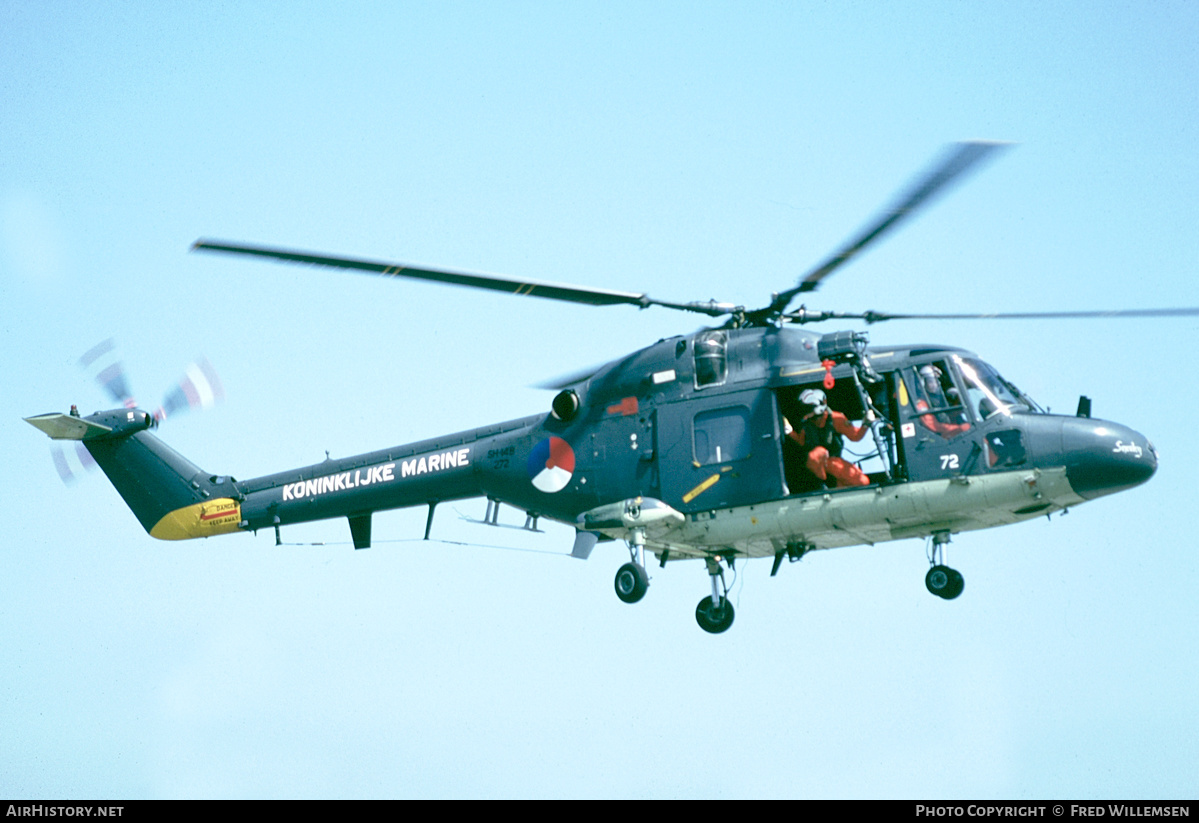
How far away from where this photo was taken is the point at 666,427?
20359 mm

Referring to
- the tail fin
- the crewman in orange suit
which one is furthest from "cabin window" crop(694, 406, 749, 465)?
the tail fin

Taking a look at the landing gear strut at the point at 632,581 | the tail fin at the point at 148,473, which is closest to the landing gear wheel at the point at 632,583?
the landing gear strut at the point at 632,581

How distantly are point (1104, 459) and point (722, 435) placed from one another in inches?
200

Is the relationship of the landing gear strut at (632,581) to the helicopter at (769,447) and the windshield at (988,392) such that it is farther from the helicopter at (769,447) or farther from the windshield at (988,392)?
the windshield at (988,392)

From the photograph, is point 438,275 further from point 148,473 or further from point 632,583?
point 148,473

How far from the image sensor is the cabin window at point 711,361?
20.3m

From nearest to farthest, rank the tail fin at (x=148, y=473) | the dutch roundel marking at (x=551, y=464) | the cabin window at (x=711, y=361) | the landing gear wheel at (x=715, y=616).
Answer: the cabin window at (x=711, y=361) < the landing gear wheel at (x=715, y=616) < the dutch roundel marking at (x=551, y=464) < the tail fin at (x=148, y=473)

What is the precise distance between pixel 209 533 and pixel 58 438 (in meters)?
3.34

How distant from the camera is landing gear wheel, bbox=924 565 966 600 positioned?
754 inches

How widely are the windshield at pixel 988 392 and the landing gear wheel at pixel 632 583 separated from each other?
5061 millimetres

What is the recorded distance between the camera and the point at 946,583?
19.1 metres

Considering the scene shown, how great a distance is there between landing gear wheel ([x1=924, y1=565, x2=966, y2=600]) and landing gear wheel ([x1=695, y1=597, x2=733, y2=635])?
121 inches

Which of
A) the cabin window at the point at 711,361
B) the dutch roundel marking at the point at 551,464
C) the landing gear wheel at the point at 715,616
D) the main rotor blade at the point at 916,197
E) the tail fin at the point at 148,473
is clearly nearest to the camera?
the main rotor blade at the point at 916,197

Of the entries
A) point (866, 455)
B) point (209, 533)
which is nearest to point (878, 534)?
point (866, 455)
